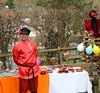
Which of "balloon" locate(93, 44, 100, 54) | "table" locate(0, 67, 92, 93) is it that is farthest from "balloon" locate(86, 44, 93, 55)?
"table" locate(0, 67, 92, 93)

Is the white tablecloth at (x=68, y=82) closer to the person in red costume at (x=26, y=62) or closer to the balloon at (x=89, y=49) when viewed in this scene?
the person in red costume at (x=26, y=62)

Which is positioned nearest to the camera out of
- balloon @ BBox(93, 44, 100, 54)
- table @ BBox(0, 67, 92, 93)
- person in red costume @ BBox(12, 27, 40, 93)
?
person in red costume @ BBox(12, 27, 40, 93)

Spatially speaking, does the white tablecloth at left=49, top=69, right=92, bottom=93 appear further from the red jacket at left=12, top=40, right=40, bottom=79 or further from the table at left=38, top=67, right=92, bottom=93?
the red jacket at left=12, top=40, right=40, bottom=79

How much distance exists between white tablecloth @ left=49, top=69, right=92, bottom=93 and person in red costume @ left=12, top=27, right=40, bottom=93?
0.55 metres

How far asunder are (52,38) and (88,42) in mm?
3803

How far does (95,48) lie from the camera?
898 centimetres

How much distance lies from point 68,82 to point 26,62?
1045mm

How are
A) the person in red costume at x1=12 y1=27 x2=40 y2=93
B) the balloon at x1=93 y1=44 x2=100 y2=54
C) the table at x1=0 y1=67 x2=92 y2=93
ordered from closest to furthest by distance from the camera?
1. the person in red costume at x1=12 y1=27 x2=40 y2=93
2. the table at x1=0 y1=67 x2=92 y2=93
3. the balloon at x1=93 y1=44 x2=100 y2=54

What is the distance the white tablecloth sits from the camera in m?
7.56

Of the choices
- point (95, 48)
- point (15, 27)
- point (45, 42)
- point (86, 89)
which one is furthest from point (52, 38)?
point (86, 89)

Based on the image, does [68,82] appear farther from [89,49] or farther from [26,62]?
[89,49]

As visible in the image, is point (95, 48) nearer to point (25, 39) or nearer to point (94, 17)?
point (94, 17)

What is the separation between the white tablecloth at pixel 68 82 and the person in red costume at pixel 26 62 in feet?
1.80

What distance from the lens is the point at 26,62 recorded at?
7020 millimetres
